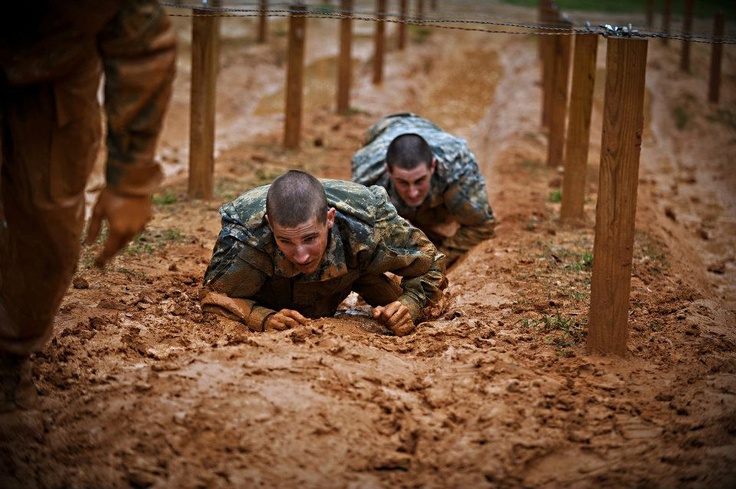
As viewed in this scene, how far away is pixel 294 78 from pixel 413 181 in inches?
149

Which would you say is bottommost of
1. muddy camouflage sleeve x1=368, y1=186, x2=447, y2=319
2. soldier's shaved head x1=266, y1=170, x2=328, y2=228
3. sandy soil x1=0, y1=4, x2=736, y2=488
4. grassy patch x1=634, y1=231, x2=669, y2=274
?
sandy soil x1=0, y1=4, x2=736, y2=488

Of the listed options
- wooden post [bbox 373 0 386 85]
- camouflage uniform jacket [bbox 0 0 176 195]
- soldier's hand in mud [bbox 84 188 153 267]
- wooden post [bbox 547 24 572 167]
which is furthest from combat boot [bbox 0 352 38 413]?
wooden post [bbox 373 0 386 85]

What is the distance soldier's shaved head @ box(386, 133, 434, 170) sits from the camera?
7.74 metres

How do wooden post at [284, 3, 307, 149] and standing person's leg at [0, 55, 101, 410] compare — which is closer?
standing person's leg at [0, 55, 101, 410]

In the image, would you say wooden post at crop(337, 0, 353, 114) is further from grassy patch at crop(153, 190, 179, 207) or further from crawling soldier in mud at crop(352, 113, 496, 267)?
crawling soldier in mud at crop(352, 113, 496, 267)

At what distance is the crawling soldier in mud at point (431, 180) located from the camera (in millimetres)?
7789

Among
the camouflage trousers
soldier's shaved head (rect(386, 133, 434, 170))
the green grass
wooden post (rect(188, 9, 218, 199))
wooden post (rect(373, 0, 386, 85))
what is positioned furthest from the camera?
the green grass

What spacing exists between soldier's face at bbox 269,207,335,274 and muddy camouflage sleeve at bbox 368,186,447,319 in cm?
41

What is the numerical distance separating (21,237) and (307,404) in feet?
4.56

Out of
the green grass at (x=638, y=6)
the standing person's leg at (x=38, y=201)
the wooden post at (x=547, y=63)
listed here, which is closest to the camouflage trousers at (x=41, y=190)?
the standing person's leg at (x=38, y=201)

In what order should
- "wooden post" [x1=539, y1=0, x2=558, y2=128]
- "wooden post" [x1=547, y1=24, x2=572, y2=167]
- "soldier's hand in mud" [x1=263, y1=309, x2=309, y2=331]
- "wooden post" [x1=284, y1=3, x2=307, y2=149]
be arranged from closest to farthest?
"soldier's hand in mud" [x1=263, y1=309, x2=309, y2=331], "wooden post" [x1=547, y1=24, x2=572, y2=167], "wooden post" [x1=284, y1=3, x2=307, y2=149], "wooden post" [x1=539, y1=0, x2=558, y2=128]

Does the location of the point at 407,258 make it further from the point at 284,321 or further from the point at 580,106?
the point at 580,106

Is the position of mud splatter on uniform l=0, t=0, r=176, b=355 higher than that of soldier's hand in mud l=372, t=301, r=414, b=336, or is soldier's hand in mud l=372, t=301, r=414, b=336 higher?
mud splatter on uniform l=0, t=0, r=176, b=355

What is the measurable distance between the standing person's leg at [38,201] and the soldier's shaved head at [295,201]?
4.49ft
